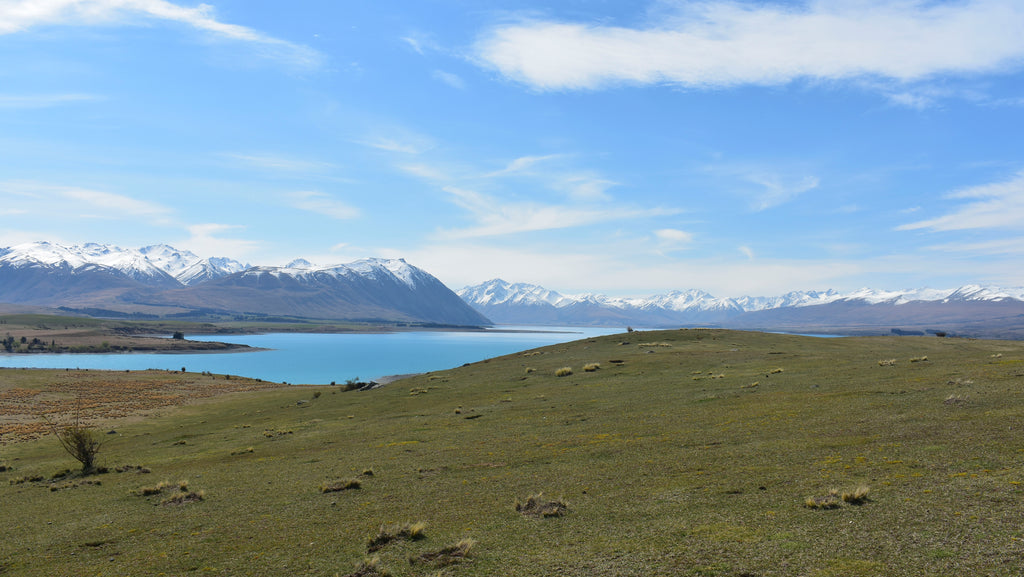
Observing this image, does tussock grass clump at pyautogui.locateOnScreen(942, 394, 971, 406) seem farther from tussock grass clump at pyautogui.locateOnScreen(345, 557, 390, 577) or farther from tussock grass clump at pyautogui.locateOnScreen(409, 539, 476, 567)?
tussock grass clump at pyautogui.locateOnScreen(345, 557, 390, 577)

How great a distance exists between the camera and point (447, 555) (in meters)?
12.3

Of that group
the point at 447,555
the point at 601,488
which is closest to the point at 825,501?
the point at 601,488

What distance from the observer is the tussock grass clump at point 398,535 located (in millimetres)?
13562

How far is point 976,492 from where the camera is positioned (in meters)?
12.4

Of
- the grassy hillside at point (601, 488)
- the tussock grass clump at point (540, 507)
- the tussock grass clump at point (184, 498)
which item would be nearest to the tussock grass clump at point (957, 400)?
the grassy hillside at point (601, 488)

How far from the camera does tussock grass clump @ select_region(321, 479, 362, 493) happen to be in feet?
63.1

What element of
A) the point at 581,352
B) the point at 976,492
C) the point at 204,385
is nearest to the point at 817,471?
the point at 976,492

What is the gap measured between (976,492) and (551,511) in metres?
9.75

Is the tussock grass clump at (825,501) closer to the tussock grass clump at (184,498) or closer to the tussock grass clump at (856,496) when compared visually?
the tussock grass clump at (856,496)

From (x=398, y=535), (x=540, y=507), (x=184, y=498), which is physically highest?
(x=540, y=507)

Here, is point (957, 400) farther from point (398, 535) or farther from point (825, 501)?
point (398, 535)

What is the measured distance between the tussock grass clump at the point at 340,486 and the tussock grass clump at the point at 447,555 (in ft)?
25.6

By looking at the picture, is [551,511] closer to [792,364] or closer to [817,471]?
[817,471]

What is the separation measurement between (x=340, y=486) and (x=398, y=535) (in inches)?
254
